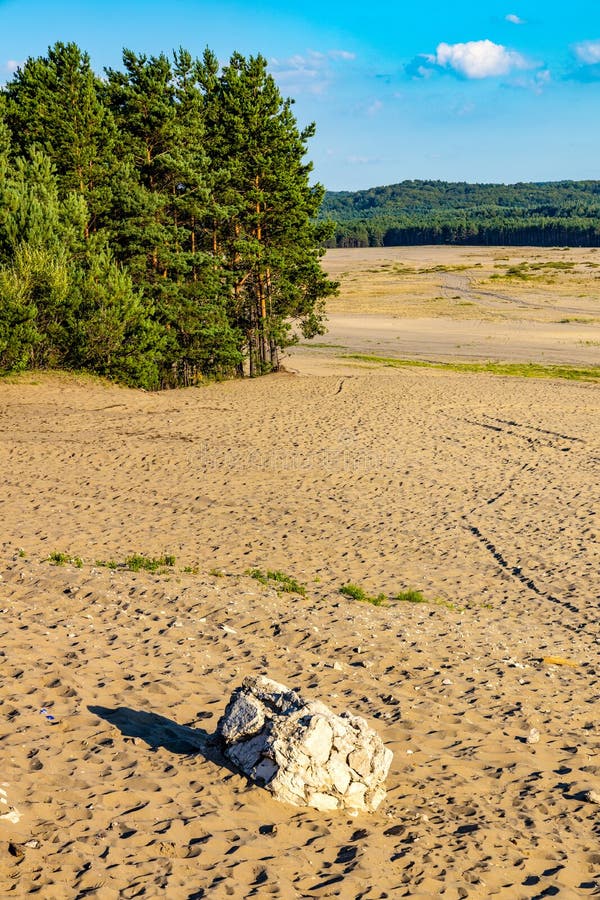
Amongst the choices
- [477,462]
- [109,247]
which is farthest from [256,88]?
[477,462]

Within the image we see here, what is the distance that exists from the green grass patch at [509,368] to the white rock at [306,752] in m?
38.0

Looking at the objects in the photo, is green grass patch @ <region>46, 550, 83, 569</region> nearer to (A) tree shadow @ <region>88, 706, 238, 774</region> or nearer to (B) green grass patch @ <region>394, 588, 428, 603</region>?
(B) green grass patch @ <region>394, 588, 428, 603</region>

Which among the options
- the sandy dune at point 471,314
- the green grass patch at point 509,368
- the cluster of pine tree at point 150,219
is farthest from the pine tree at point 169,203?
the sandy dune at point 471,314

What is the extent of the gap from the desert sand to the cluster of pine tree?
6702 mm

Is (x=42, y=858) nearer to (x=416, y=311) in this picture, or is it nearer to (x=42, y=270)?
(x=42, y=270)

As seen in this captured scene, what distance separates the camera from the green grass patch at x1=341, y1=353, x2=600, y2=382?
145 ft

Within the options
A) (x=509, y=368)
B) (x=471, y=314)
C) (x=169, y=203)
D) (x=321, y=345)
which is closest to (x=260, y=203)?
(x=169, y=203)

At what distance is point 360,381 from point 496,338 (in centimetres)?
2499

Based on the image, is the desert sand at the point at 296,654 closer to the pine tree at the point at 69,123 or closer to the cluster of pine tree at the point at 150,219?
the cluster of pine tree at the point at 150,219

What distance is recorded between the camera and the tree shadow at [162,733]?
765 cm

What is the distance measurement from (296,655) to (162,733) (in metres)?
3.01

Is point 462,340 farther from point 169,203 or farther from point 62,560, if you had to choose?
point 62,560

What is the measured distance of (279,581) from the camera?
13.9 meters

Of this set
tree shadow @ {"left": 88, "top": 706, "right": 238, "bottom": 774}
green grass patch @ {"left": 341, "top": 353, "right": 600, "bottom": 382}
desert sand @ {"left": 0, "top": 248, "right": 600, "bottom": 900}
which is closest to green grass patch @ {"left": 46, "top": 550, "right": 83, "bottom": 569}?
desert sand @ {"left": 0, "top": 248, "right": 600, "bottom": 900}
